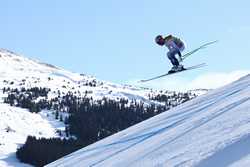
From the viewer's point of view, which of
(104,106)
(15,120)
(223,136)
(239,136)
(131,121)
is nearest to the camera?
(239,136)

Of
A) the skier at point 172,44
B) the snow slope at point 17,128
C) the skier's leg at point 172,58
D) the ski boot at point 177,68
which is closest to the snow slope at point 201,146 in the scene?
the skier at point 172,44

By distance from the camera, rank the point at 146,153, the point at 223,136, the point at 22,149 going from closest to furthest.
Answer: the point at 223,136, the point at 146,153, the point at 22,149

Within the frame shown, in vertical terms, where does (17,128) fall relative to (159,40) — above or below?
above

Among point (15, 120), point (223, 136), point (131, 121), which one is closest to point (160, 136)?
point (223, 136)

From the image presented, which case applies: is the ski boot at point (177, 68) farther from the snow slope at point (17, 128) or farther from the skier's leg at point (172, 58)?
the snow slope at point (17, 128)

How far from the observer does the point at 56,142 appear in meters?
129

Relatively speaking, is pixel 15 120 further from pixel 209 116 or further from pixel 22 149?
pixel 209 116

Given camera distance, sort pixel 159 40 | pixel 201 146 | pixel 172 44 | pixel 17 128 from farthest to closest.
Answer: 1. pixel 17 128
2. pixel 172 44
3. pixel 159 40
4. pixel 201 146

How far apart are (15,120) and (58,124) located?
13887 millimetres

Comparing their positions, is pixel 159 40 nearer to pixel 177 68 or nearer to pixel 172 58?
pixel 172 58

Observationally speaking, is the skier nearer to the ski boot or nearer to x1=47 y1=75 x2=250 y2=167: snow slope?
the ski boot

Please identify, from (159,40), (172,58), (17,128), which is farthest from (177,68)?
(17,128)

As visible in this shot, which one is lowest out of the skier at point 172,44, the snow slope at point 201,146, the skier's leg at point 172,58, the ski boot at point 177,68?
the snow slope at point 201,146

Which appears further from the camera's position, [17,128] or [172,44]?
[17,128]
